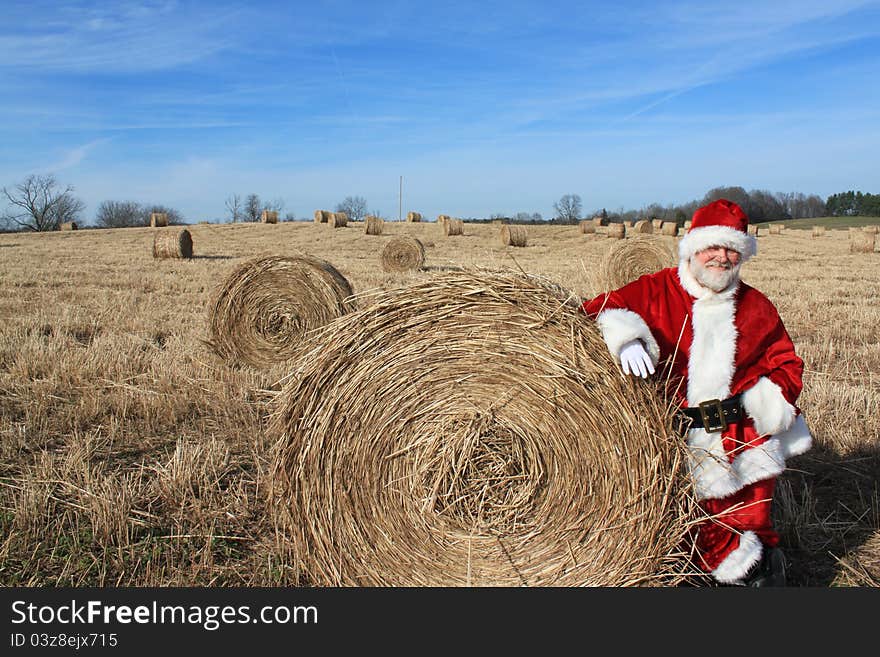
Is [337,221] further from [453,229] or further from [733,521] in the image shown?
[733,521]

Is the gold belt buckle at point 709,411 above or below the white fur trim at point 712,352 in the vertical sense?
below

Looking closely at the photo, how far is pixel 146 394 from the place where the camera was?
5.43 metres

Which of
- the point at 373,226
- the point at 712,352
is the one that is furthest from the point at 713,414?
the point at 373,226

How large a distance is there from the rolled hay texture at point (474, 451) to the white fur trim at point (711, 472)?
0.17 m

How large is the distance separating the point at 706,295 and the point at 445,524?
154 cm

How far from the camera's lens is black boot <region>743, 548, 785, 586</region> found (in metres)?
3.00

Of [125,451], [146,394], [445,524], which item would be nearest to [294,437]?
[445,524]

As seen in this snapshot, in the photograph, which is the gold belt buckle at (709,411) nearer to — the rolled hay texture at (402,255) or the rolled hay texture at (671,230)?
the rolled hay texture at (402,255)

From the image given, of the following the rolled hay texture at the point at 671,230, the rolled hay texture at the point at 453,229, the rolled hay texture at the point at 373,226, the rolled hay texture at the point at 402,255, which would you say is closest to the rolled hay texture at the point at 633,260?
the rolled hay texture at the point at 402,255

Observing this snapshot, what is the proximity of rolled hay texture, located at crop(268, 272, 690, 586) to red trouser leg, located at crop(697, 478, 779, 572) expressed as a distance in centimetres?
26

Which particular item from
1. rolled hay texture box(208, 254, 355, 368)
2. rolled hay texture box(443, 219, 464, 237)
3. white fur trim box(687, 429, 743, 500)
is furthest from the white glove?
rolled hay texture box(443, 219, 464, 237)

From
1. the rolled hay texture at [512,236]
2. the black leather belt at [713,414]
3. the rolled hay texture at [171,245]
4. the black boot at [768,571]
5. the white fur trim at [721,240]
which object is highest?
the rolled hay texture at [512,236]

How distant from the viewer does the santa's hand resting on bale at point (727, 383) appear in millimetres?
2986

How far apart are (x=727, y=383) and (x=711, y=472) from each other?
388 millimetres
